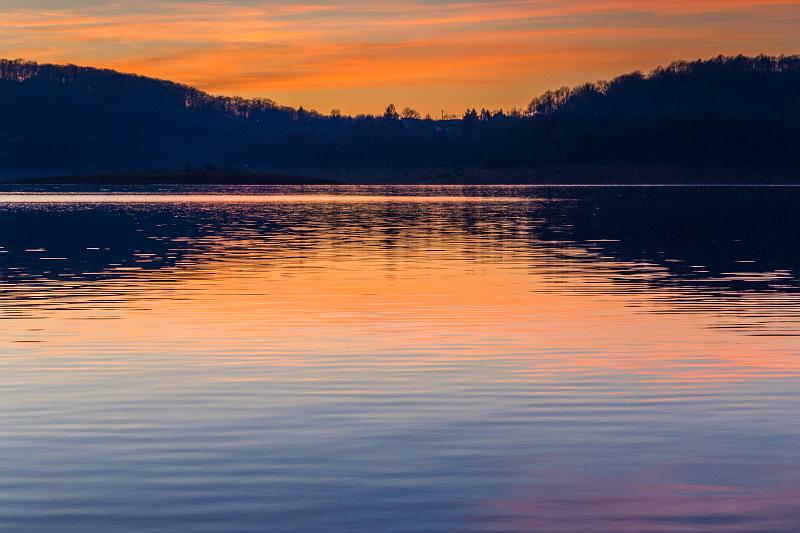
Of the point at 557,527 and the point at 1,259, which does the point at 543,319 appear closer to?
the point at 557,527

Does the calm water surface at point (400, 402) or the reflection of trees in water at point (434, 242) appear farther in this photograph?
the reflection of trees in water at point (434, 242)

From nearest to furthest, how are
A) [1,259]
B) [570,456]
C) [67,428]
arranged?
[570,456] < [67,428] < [1,259]

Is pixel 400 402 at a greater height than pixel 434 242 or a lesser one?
greater

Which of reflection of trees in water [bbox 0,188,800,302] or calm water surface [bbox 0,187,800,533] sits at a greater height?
calm water surface [bbox 0,187,800,533]

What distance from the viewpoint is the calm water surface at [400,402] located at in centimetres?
1173

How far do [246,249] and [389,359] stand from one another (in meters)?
33.5

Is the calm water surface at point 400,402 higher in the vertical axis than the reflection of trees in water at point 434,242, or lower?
higher

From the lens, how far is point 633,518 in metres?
11.3

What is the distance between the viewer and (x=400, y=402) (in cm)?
1686

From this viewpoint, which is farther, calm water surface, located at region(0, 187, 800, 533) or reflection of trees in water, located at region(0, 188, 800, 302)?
reflection of trees in water, located at region(0, 188, 800, 302)

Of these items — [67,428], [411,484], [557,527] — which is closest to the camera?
[557,527]

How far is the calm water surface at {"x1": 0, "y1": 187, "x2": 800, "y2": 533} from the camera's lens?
11.7 meters

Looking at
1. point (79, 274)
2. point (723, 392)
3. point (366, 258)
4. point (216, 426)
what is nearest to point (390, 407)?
point (216, 426)

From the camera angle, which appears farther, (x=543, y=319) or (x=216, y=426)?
(x=543, y=319)
